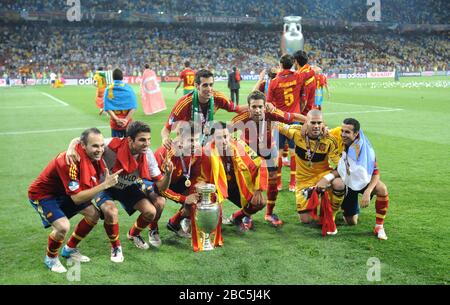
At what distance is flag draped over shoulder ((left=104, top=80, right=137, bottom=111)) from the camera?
9.36 metres

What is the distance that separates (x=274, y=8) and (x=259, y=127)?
5610cm

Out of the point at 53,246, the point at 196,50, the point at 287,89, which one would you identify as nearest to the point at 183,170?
the point at 53,246

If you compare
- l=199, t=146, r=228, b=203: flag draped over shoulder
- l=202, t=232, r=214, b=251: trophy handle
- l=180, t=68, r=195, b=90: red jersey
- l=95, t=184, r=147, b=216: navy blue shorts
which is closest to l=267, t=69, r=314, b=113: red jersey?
l=199, t=146, r=228, b=203: flag draped over shoulder

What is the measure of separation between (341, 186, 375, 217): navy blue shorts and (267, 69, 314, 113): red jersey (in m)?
2.19

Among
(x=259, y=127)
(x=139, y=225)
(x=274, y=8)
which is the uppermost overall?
(x=274, y=8)

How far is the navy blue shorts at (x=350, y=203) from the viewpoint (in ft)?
18.7

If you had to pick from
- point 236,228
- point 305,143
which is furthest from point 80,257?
point 305,143

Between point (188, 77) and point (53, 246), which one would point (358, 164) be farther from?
point (188, 77)

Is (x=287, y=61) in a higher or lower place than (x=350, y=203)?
higher

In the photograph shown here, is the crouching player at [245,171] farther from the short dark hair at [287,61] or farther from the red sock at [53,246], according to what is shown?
the short dark hair at [287,61]

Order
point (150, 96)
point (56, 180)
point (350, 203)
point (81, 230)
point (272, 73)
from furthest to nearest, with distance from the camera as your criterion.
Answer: point (150, 96), point (272, 73), point (350, 203), point (81, 230), point (56, 180)

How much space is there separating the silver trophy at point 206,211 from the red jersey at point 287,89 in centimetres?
302

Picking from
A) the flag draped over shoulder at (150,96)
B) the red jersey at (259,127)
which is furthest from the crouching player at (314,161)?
the flag draped over shoulder at (150,96)

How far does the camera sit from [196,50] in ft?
174
